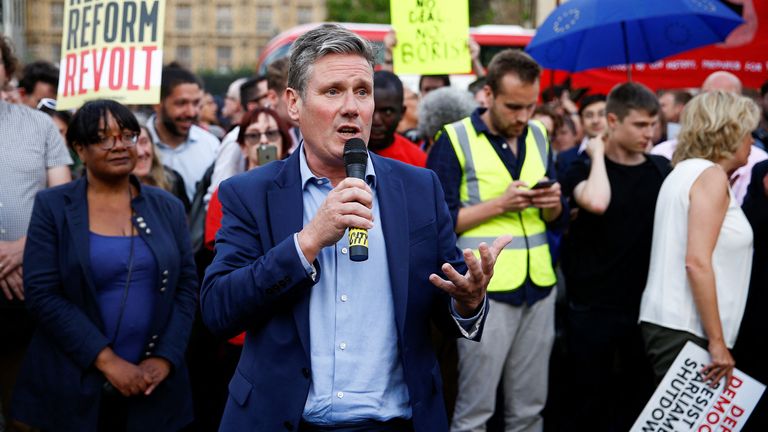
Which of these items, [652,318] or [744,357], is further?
[744,357]

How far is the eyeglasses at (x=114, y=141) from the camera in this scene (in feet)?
13.8

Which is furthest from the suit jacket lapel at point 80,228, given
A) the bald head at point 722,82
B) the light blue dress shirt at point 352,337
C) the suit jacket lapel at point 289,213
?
the bald head at point 722,82

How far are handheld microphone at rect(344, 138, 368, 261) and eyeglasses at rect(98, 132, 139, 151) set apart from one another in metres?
2.16

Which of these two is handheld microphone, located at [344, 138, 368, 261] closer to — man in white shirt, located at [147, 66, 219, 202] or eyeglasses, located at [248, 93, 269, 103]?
man in white shirt, located at [147, 66, 219, 202]

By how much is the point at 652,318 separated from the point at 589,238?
30.8 inches

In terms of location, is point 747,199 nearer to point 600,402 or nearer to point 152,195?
point 600,402

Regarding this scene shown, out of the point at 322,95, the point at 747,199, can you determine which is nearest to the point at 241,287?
the point at 322,95

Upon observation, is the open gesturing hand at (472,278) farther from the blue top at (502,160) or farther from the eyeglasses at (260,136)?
the eyeglasses at (260,136)

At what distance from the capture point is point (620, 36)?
679cm

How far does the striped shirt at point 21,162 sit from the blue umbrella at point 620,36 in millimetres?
3720

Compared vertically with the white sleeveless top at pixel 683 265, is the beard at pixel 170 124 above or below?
above

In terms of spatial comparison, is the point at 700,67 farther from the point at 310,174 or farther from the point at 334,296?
the point at 334,296

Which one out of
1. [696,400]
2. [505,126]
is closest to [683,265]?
[696,400]

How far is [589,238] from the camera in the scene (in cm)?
505
